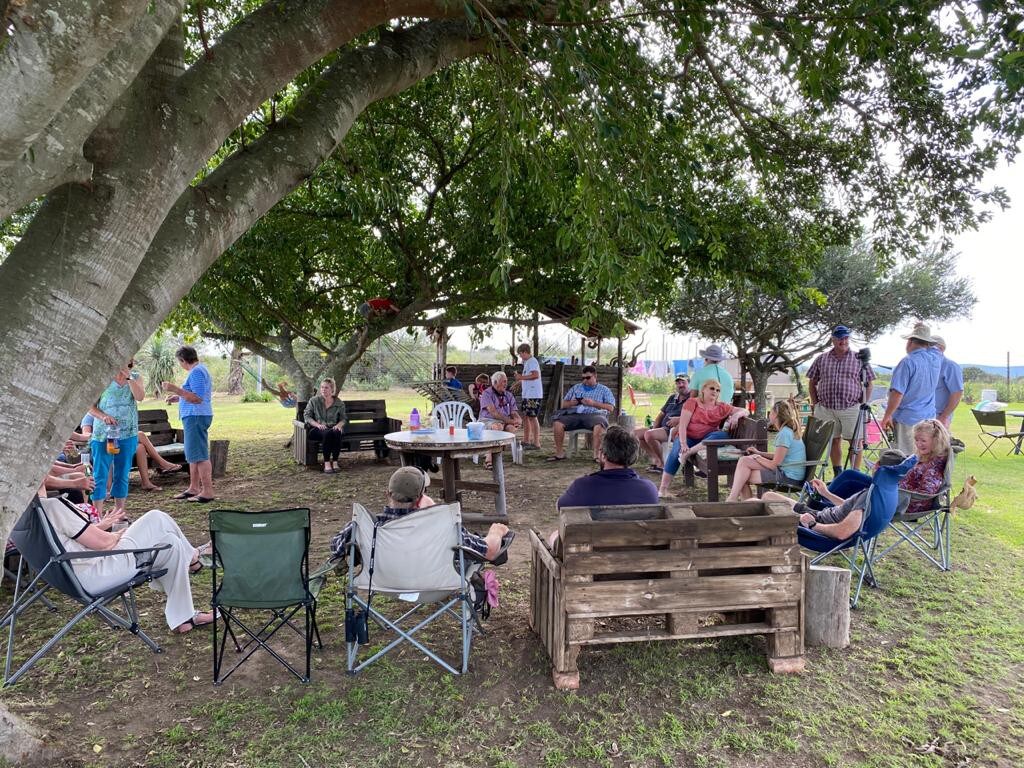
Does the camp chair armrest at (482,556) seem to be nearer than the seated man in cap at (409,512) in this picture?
Yes

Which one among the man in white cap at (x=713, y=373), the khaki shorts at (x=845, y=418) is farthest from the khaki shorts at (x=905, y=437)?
the man in white cap at (x=713, y=373)

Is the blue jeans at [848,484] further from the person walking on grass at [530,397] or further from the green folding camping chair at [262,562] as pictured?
→ the person walking on grass at [530,397]

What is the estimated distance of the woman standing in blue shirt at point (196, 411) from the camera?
646 centimetres

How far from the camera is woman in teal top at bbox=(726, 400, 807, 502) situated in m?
5.54

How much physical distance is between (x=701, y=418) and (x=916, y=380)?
1.96 m

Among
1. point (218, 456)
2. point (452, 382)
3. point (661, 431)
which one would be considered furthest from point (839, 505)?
point (452, 382)

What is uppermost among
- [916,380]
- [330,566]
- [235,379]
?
[916,380]

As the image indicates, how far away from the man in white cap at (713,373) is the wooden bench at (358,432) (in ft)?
14.9

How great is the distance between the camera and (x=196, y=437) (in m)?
6.62

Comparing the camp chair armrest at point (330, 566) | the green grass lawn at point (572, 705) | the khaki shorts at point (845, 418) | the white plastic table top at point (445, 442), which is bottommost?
the green grass lawn at point (572, 705)

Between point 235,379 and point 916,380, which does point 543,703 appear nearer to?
point 916,380

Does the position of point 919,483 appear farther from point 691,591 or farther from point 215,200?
point 215,200

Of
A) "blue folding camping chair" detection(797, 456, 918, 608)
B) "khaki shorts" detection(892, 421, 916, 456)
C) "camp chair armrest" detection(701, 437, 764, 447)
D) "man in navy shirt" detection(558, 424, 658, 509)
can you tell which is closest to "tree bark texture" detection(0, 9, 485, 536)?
"man in navy shirt" detection(558, 424, 658, 509)

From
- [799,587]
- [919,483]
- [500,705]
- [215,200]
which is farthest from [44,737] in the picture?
[919,483]
